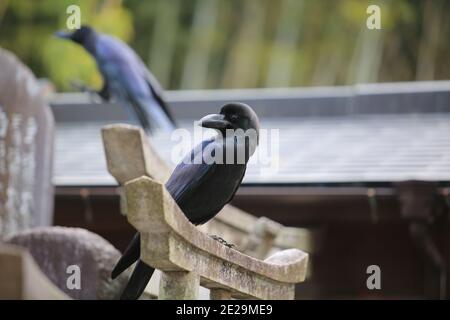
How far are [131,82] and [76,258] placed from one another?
8.97 feet

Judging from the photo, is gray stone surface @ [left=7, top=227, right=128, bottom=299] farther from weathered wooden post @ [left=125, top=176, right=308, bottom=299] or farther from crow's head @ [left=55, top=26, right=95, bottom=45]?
crow's head @ [left=55, top=26, right=95, bottom=45]

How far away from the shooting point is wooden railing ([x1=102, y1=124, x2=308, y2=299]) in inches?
117

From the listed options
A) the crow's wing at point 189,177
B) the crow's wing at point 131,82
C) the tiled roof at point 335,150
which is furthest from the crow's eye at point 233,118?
the crow's wing at point 131,82

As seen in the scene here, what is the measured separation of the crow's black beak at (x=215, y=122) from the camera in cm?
368

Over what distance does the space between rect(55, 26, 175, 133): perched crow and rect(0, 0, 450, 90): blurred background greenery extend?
14.2 feet

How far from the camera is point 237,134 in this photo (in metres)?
3.73

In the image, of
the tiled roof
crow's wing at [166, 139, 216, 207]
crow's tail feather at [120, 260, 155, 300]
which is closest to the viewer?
crow's tail feather at [120, 260, 155, 300]

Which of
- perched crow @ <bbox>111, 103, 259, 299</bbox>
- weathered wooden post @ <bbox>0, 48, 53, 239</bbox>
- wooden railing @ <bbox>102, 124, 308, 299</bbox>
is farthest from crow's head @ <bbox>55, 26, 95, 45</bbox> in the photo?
perched crow @ <bbox>111, 103, 259, 299</bbox>

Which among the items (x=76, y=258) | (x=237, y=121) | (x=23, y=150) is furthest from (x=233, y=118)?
(x=23, y=150)

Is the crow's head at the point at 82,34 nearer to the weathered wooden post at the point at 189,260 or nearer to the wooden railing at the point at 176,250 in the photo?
the wooden railing at the point at 176,250

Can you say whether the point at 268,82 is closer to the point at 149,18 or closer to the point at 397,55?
the point at 149,18

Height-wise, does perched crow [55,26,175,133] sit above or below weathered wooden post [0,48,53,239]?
A: above

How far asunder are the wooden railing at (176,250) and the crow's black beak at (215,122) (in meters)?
0.29

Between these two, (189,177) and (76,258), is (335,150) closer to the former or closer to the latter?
(76,258)
